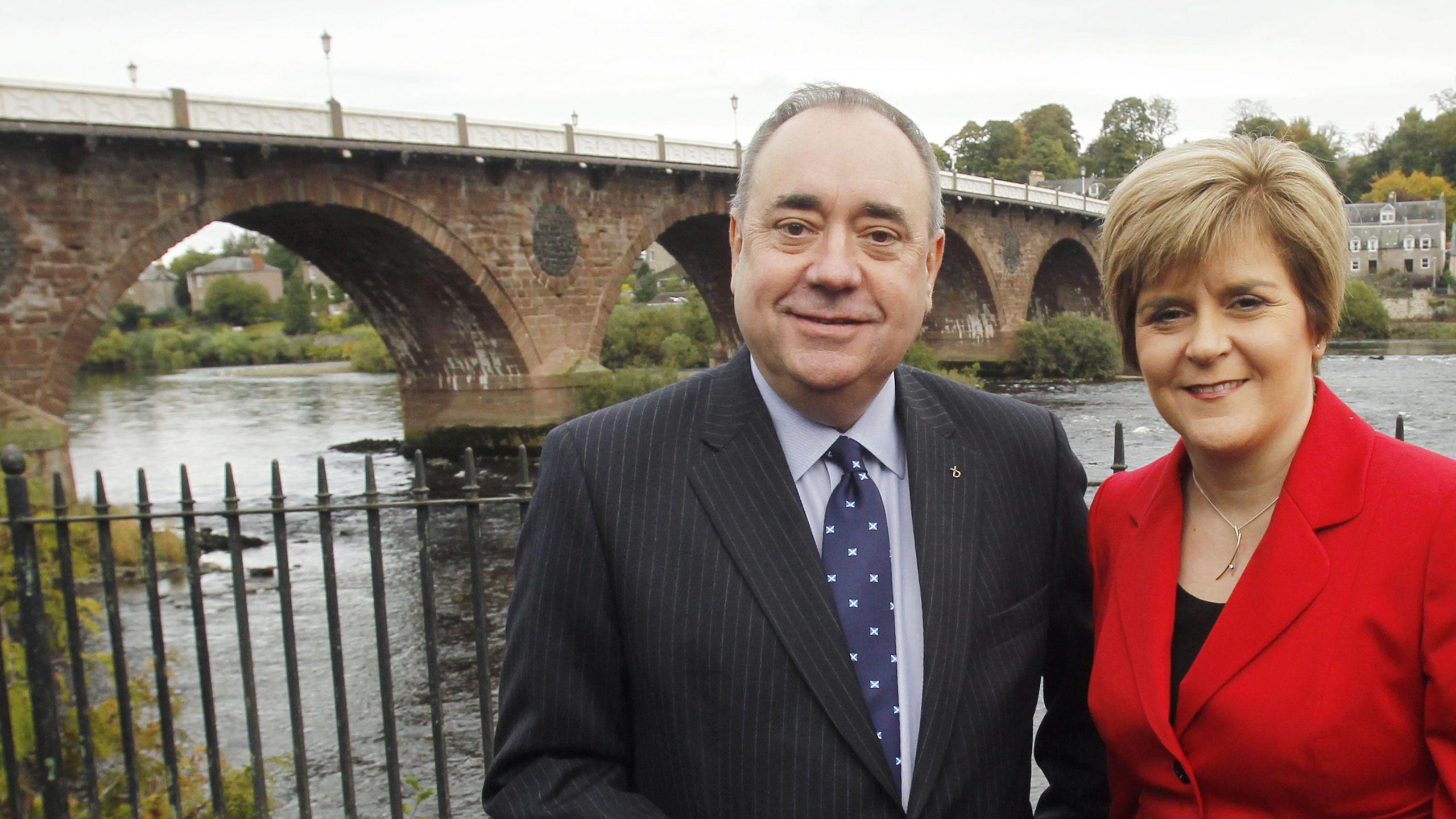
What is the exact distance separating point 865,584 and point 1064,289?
43.4 m

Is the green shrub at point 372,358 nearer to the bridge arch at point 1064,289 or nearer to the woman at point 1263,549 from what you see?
the bridge arch at point 1064,289

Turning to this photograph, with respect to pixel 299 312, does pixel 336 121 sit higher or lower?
higher

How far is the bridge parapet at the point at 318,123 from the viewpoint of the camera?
12.8 meters

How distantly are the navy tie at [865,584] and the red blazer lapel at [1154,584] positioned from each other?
36cm

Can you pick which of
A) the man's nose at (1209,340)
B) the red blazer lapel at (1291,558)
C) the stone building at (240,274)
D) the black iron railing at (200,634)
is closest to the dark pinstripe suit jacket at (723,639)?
the red blazer lapel at (1291,558)

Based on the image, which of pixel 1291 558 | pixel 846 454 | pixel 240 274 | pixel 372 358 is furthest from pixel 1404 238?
pixel 240 274

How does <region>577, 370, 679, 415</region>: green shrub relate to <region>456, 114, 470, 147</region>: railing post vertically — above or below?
below

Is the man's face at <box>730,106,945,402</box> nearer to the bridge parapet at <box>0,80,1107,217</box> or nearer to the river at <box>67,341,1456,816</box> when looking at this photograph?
the river at <box>67,341,1456,816</box>

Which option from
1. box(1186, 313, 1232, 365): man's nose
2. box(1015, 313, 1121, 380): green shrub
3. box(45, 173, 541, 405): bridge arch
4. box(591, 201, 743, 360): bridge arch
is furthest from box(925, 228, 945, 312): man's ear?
box(1015, 313, 1121, 380): green shrub

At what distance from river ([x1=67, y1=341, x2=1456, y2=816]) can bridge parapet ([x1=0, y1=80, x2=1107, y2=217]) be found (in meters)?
4.76

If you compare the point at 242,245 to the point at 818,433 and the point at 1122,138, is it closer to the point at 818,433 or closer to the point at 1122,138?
the point at 1122,138

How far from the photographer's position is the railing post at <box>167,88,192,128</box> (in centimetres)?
1374

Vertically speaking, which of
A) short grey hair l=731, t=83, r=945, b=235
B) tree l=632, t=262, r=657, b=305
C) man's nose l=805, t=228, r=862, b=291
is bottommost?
man's nose l=805, t=228, r=862, b=291

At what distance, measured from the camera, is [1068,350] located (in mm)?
30203
